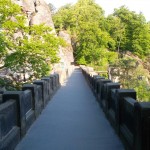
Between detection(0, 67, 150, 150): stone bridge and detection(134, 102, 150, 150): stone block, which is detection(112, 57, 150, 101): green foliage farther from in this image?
detection(134, 102, 150, 150): stone block

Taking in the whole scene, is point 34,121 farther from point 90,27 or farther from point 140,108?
point 90,27

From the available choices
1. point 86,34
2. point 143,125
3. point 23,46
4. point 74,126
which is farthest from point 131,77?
point 143,125

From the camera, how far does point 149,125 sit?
5.57 metres

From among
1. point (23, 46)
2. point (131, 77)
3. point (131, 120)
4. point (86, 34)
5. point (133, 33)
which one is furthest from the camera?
point (133, 33)

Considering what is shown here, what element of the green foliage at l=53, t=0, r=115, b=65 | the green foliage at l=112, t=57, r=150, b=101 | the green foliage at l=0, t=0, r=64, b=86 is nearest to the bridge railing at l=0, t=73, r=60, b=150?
the green foliage at l=0, t=0, r=64, b=86

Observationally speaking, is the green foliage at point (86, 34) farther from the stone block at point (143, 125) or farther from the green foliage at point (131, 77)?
the stone block at point (143, 125)

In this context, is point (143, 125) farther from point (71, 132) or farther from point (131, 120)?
point (71, 132)

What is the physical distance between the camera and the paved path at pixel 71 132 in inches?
303

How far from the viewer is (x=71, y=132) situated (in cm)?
905

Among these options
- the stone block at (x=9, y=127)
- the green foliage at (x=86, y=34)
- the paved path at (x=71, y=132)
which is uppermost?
the green foliage at (x=86, y=34)

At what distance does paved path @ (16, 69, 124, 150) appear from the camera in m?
7.68

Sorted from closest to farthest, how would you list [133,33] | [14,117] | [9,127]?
1. [9,127]
2. [14,117]
3. [133,33]

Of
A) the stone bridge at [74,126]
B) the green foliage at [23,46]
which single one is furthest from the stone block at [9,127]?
the green foliage at [23,46]

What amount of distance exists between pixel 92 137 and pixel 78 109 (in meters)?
4.87
